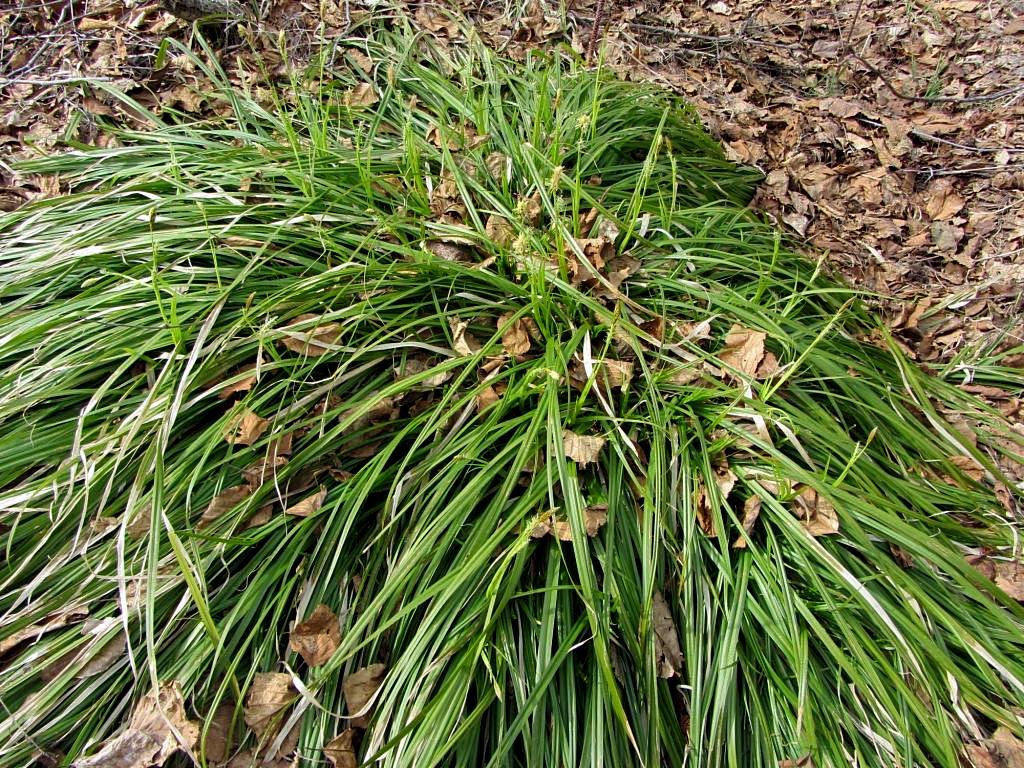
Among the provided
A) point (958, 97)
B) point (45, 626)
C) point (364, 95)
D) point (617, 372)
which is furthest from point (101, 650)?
point (958, 97)

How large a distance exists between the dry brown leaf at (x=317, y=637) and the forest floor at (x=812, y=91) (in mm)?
1967

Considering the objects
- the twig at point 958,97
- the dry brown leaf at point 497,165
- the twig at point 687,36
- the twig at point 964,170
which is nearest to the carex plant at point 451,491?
the dry brown leaf at point 497,165

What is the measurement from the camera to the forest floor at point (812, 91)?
Result: 8.97 feet

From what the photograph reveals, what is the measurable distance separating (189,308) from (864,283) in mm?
2812

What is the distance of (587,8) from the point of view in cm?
354

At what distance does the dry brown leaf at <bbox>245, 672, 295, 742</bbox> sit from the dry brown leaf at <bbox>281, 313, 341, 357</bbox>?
0.86 m

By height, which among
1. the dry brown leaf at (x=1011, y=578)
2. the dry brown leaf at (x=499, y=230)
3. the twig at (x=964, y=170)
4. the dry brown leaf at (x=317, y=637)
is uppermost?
the twig at (x=964, y=170)

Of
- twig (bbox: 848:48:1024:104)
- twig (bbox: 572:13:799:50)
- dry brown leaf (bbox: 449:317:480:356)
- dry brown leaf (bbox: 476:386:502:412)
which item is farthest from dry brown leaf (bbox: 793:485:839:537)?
twig (bbox: 848:48:1024:104)

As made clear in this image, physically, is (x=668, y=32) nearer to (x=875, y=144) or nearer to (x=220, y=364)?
(x=875, y=144)

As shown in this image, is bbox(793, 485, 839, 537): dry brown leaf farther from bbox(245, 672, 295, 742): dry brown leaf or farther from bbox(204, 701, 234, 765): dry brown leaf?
bbox(204, 701, 234, 765): dry brown leaf

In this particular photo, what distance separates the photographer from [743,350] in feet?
6.93

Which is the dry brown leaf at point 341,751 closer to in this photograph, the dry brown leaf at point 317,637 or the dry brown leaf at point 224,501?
the dry brown leaf at point 317,637

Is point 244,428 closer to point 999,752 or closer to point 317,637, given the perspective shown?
point 317,637

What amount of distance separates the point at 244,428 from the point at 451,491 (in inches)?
23.5
